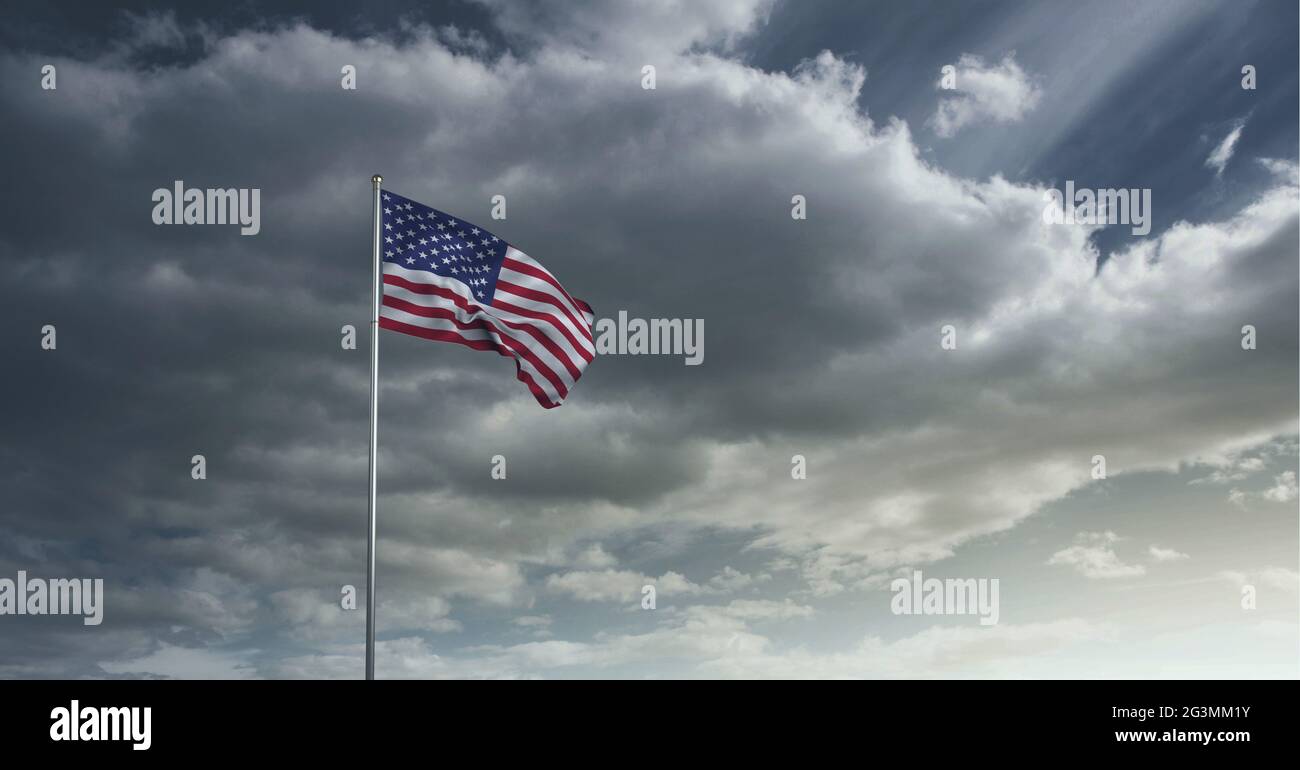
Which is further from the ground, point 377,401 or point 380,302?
point 380,302

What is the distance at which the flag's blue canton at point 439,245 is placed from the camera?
65.6ft

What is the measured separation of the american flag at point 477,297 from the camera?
19.8m

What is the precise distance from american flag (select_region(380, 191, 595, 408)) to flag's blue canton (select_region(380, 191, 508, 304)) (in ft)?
0.06

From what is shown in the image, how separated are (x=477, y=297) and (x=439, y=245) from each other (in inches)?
45.5

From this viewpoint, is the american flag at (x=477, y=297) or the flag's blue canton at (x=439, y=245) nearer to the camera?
the american flag at (x=477, y=297)

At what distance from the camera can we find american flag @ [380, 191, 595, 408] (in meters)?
19.8

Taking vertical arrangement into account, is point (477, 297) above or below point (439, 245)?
below

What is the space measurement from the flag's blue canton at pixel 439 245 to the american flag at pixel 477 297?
0.02 metres

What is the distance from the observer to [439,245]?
798 inches
